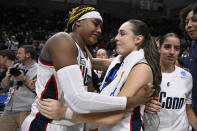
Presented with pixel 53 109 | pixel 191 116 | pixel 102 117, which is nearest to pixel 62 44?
pixel 53 109

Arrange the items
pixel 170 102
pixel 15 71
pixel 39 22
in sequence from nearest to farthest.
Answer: pixel 170 102 < pixel 15 71 < pixel 39 22

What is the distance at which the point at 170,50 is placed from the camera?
2162 millimetres

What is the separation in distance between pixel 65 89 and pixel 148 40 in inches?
30.1

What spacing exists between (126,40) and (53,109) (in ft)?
2.37

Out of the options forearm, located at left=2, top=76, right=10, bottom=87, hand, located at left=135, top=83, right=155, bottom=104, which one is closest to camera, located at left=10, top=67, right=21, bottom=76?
forearm, located at left=2, top=76, right=10, bottom=87

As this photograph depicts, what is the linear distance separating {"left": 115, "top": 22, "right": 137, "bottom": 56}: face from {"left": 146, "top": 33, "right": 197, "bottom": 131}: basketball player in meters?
0.61

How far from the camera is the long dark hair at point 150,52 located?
1636 mm

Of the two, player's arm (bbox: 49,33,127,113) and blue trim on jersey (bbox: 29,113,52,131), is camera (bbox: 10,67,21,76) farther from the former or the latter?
player's arm (bbox: 49,33,127,113)

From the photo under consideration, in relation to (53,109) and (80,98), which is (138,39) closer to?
(80,98)

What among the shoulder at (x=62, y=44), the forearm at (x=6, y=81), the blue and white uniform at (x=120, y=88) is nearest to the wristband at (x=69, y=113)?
the blue and white uniform at (x=120, y=88)

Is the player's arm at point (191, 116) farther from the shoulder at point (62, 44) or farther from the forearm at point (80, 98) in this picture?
the shoulder at point (62, 44)

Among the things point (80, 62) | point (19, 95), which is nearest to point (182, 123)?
point (80, 62)

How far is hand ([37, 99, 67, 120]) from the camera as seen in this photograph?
4.90 feet

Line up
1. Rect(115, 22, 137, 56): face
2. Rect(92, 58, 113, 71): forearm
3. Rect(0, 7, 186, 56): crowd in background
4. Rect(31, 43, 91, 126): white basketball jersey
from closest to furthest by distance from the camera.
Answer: Rect(31, 43, 91, 126): white basketball jersey
Rect(115, 22, 137, 56): face
Rect(92, 58, 113, 71): forearm
Rect(0, 7, 186, 56): crowd in background
